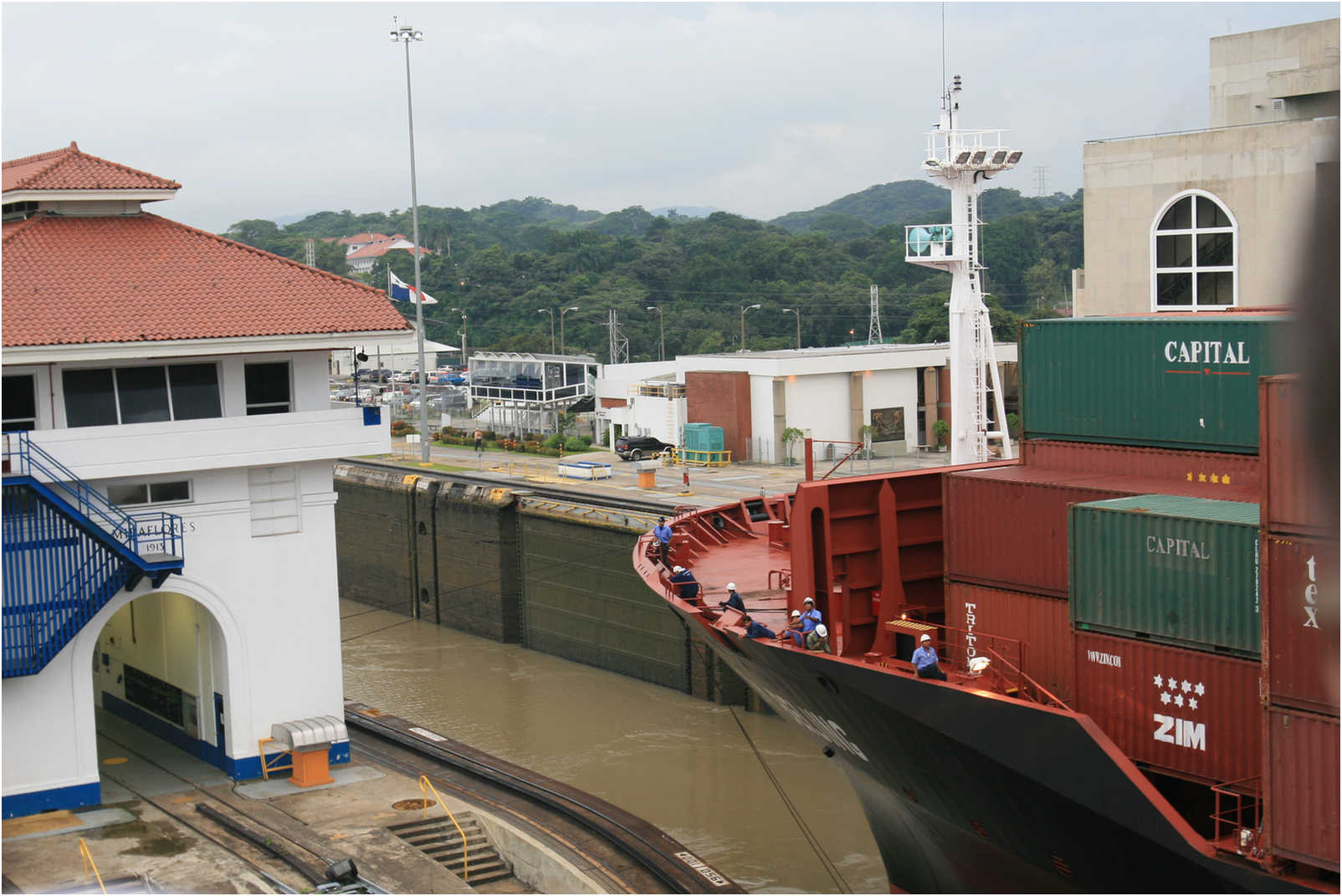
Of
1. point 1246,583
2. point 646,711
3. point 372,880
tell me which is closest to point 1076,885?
point 1246,583

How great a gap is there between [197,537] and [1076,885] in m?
12.9

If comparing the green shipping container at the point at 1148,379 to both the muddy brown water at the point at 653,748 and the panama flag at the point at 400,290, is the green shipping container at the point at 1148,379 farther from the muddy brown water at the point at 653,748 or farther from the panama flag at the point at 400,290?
the panama flag at the point at 400,290

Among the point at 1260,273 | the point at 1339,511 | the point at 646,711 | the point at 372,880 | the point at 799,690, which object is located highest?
the point at 1260,273

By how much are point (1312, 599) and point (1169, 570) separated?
2.26 m

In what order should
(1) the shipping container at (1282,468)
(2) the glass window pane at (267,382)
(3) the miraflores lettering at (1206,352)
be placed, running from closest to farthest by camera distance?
(1) the shipping container at (1282,468) → (3) the miraflores lettering at (1206,352) → (2) the glass window pane at (267,382)

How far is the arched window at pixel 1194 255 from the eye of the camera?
27266 mm

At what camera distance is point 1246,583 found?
13047mm

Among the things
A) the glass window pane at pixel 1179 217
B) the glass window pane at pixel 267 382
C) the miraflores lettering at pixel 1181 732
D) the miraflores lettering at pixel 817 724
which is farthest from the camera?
the glass window pane at pixel 1179 217

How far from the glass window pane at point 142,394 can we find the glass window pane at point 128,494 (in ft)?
3.27

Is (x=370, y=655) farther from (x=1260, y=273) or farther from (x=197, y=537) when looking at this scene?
(x=1260, y=273)

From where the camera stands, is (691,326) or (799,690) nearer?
(799,690)

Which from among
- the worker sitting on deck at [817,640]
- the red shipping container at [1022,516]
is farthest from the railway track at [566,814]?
the red shipping container at [1022,516]

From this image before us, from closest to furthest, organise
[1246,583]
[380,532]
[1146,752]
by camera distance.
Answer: [1246,583] → [1146,752] → [380,532]

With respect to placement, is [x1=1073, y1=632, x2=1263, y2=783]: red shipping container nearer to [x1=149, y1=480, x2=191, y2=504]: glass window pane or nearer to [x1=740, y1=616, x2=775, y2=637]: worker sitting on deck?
[x1=740, y1=616, x2=775, y2=637]: worker sitting on deck
